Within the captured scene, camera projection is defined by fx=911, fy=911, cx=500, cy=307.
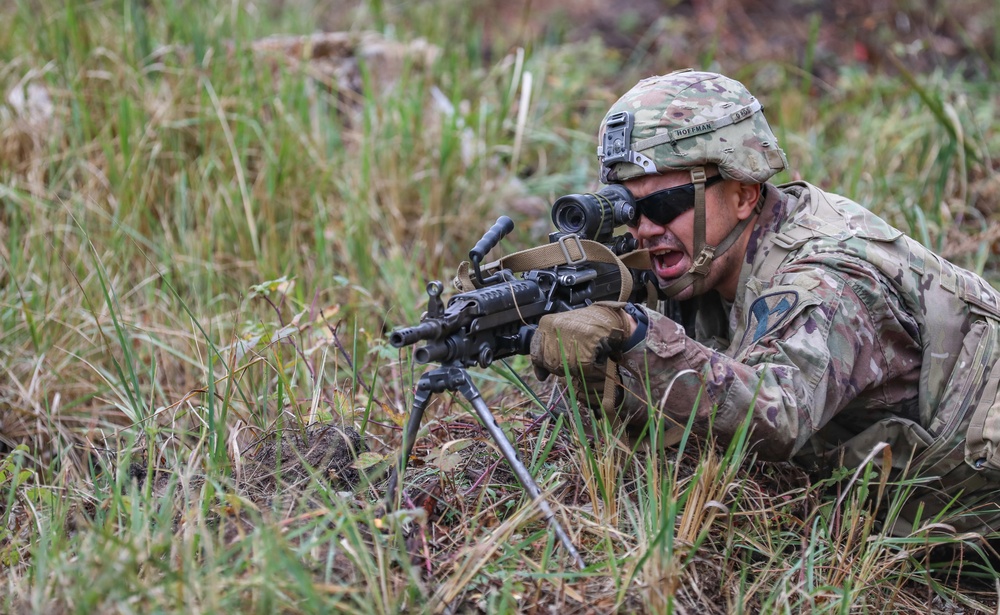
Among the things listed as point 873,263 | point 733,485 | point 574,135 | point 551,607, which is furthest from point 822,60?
point 551,607

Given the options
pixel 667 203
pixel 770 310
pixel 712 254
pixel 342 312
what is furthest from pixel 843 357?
pixel 342 312

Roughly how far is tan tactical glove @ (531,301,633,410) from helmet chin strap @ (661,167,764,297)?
65 cm

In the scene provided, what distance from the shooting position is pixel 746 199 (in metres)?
3.00

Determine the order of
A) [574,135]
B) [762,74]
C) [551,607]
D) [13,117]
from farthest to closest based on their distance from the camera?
[762,74]
[574,135]
[13,117]
[551,607]

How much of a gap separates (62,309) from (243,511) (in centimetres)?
208

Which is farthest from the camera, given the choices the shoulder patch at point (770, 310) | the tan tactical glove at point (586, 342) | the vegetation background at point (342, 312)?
the shoulder patch at point (770, 310)

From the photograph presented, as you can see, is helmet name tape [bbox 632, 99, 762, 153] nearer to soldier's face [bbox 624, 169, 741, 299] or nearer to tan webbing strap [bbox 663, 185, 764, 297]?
soldier's face [bbox 624, 169, 741, 299]

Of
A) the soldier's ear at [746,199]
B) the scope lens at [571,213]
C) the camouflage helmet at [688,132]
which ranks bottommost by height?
the soldier's ear at [746,199]

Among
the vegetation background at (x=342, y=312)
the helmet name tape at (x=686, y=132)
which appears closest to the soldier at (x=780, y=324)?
the helmet name tape at (x=686, y=132)

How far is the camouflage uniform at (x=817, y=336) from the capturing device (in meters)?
2.42

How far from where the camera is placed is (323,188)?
4789 mm

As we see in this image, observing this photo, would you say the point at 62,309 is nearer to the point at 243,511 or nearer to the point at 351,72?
the point at 243,511

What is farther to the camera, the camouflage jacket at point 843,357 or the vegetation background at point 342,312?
the camouflage jacket at point 843,357

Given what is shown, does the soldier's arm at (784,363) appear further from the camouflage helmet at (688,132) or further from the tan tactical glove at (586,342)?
the camouflage helmet at (688,132)
